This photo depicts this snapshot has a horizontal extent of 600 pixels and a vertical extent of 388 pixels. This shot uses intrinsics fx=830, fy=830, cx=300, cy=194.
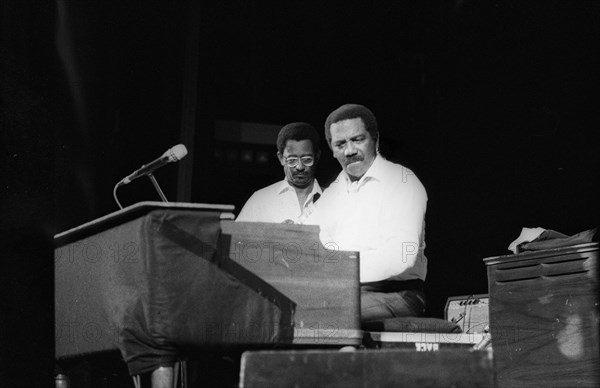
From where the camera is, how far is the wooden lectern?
113 inches

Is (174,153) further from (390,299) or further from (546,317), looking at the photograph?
(546,317)

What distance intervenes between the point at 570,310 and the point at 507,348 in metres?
0.39

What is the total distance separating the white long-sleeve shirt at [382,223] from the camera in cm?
374

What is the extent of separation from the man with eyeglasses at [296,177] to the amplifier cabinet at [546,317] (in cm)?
111

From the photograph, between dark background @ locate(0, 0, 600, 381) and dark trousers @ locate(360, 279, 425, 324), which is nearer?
dark trousers @ locate(360, 279, 425, 324)

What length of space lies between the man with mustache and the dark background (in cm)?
68

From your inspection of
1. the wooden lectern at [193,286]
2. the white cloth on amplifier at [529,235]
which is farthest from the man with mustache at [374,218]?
the white cloth on amplifier at [529,235]

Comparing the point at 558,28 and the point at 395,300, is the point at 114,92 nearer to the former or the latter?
the point at 395,300

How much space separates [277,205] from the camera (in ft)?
15.8

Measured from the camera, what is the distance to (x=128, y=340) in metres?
2.90

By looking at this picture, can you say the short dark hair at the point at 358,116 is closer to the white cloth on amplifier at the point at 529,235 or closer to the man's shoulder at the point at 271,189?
the man's shoulder at the point at 271,189

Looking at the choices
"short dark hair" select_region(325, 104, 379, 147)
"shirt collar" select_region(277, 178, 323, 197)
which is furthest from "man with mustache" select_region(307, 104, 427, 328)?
"shirt collar" select_region(277, 178, 323, 197)

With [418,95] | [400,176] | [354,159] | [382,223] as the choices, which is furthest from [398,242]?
[418,95]

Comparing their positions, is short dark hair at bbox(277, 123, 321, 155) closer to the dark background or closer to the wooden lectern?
the dark background
